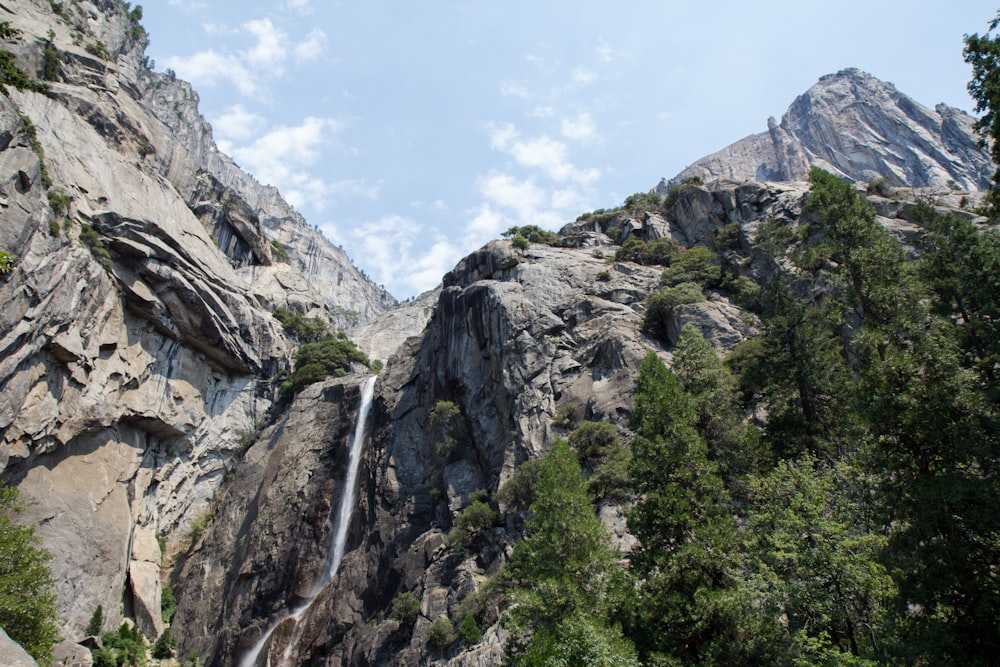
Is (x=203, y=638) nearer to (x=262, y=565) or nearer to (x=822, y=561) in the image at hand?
(x=262, y=565)

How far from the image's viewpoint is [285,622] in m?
37.2

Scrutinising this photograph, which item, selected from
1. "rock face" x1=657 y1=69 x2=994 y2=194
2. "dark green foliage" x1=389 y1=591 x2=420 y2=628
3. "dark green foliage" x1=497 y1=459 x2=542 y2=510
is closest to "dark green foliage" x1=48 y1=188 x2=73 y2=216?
"dark green foliage" x1=389 y1=591 x2=420 y2=628

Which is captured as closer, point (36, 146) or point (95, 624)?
point (95, 624)

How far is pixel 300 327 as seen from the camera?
65.4 m

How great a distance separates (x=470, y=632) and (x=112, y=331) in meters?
34.0

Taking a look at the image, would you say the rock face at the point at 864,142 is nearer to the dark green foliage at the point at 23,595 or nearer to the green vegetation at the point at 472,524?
the green vegetation at the point at 472,524

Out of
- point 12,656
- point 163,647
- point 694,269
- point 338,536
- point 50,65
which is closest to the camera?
point 12,656

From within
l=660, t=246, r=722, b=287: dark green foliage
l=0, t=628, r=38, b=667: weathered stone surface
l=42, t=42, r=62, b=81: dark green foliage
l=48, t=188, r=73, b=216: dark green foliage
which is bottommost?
l=0, t=628, r=38, b=667: weathered stone surface

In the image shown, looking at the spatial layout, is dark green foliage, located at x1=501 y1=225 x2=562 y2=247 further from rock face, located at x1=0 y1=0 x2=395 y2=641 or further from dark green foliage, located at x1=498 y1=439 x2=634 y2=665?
dark green foliage, located at x1=498 y1=439 x2=634 y2=665

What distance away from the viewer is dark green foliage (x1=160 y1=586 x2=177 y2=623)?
134ft

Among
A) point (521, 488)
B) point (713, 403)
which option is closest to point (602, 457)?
point (521, 488)

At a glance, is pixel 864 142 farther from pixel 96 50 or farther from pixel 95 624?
pixel 95 624

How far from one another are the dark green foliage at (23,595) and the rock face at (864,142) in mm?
114041

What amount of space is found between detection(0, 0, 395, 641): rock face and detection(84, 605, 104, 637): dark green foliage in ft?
1.24
